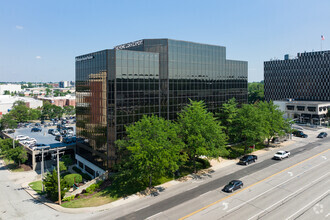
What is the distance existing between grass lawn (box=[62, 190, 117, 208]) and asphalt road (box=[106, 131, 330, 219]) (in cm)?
386

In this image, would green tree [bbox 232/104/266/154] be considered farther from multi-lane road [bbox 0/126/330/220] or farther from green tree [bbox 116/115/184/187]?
green tree [bbox 116/115/184/187]

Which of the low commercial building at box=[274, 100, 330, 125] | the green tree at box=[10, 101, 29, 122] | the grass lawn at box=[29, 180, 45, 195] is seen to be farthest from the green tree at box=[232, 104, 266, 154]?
the green tree at box=[10, 101, 29, 122]

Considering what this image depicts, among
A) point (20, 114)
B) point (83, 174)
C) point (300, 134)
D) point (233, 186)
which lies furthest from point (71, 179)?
point (20, 114)

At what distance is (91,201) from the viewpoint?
35.3 m

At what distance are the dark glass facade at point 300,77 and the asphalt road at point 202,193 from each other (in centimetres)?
7529

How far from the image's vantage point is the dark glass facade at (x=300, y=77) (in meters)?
114

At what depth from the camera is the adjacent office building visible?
45000 millimetres

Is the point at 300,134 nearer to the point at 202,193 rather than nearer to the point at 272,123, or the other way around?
the point at 272,123

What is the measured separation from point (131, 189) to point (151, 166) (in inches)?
278

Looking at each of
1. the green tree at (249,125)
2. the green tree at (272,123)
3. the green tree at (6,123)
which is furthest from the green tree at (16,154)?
the green tree at (272,123)

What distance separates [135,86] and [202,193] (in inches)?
958

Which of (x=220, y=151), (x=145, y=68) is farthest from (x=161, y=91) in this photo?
(x=220, y=151)

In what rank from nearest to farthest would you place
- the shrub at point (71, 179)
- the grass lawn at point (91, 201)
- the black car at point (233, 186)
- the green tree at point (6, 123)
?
the grass lawn at point (91, 201) < the black car at point (233, 186) < the shrub at point (71, 179) < the green tree at point (6, 123)

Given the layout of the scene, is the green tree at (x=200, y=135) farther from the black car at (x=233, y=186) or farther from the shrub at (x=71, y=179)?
the shrub at (x=71, y=179)
